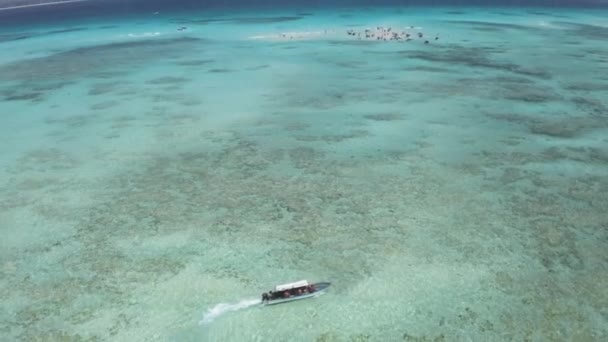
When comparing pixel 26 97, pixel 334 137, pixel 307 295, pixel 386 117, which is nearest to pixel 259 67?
pixel 386 117

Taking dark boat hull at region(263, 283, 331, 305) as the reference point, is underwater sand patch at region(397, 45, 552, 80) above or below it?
above

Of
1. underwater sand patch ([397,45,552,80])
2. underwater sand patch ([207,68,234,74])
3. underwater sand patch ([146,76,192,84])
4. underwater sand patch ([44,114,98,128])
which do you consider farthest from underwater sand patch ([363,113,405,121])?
underwater sand patch ([44,114,98,128])

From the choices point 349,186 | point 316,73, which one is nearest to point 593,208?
point 349,186

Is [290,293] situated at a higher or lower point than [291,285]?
lower

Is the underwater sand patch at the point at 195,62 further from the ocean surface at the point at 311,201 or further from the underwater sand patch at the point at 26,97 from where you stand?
the underwater sand patch at the point at 26,97

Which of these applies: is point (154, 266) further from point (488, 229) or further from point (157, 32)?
point (157, 32)

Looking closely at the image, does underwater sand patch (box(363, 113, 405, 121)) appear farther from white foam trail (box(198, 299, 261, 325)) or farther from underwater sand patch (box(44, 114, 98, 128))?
underwater sand patch (box(44, 114, 98, 128))

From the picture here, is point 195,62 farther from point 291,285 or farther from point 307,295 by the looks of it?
point 307,295

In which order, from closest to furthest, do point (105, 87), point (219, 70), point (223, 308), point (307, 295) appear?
point (223, 308) < point (307, 295) < point (105, 87) < point (219, 70)
